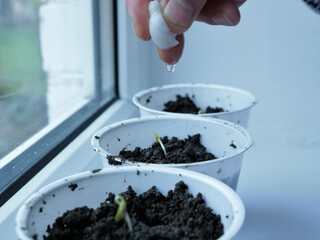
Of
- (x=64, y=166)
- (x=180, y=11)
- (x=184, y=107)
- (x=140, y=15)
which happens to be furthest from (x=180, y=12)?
(x=184, y=107)

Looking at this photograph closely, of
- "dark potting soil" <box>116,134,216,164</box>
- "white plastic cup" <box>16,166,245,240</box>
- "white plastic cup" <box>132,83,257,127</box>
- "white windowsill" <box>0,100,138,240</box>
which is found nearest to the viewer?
"white plastic cup" <box>16,166,245,240</box>

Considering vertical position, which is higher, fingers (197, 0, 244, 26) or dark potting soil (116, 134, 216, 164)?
fingers (197, 0, 244, 26)

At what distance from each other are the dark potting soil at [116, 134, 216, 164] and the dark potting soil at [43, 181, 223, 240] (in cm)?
12

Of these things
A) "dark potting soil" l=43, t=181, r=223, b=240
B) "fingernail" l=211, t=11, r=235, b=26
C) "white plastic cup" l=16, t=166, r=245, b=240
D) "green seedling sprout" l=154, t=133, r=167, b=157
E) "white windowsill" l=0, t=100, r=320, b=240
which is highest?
"fingernail" l=211, t=11, r=235, b=26

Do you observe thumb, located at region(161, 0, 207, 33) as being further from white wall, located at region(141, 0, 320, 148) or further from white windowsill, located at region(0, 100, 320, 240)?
white wall, located at region(141, 0, 320, 148)

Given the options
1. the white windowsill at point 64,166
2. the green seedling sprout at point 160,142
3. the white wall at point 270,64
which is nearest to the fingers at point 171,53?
the green seedling sprout at point 160,142

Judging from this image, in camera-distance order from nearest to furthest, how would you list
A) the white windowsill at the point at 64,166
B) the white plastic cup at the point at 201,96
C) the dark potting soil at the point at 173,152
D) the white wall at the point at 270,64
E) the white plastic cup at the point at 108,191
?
the white plastic cup at the point at 108,191
the white windowsill at the point at 64,166
the dark potting soil at the point at 173,152
the white plastic cup at the point at 201,96
the white wall at the point at 270,64

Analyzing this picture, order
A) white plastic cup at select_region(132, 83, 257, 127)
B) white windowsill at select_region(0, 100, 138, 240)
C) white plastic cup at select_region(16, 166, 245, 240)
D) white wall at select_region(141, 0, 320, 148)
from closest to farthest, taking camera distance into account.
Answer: white plastic cup at select_region(16, 166, 245, 240) < white windowsill at select_region(0, 100, 138, 240) < white plastic cup at select_region(132, 83, 257, 127) < white wall at select_region(141, 0, 320, 148)

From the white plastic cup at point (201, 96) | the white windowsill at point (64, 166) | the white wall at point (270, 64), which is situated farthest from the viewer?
the white wall at point (270, 64)

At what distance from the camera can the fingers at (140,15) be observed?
1.84ft

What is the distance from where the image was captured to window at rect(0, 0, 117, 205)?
659 millimetres

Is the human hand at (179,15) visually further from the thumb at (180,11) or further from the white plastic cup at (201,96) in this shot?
the white plastic cup at (201,96)

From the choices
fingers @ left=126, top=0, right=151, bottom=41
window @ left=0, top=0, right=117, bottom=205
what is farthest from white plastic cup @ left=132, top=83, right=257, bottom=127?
fingers @ left=126, top=0, right=151, bottom=41

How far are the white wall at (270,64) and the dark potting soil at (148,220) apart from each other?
1.93ft
